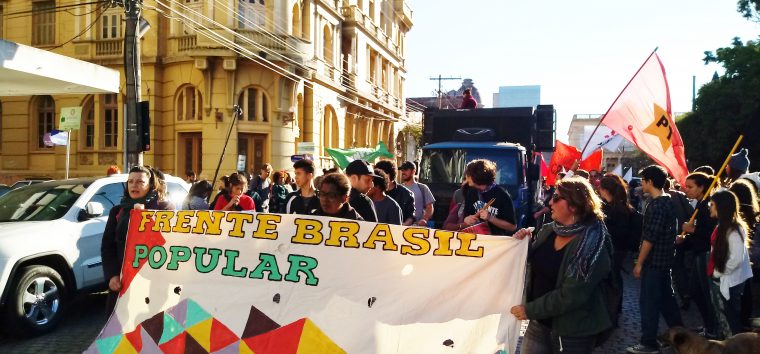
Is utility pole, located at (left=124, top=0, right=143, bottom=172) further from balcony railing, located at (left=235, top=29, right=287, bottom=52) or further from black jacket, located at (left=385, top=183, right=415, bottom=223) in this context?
balcony railing, located at (left=235, top=29, right=287, bottom=52)

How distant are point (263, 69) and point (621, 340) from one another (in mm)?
20362

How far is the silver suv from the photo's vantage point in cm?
654

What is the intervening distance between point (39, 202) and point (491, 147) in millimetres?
7565

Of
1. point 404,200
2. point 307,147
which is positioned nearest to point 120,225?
point 404,200

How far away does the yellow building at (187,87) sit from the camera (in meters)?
24.5

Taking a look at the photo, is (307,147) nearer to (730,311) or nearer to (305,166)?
(305,166)

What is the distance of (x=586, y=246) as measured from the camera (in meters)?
3.66

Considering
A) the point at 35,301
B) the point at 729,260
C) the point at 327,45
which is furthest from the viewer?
the point at 327,45

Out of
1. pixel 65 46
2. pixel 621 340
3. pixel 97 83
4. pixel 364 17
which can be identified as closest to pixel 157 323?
pixel 621 340

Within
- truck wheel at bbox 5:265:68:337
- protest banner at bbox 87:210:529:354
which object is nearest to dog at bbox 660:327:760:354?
protest banner at bbox 87:210:529:354

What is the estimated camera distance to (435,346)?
4.34m

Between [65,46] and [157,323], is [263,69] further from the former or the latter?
[157,323]

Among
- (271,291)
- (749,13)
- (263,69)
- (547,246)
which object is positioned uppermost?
(749,13)

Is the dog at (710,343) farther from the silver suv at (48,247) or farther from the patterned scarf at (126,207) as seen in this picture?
the silver suv at (48,247)
